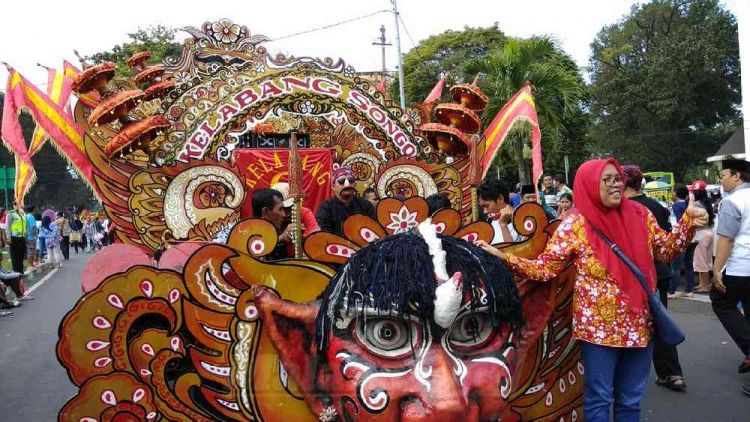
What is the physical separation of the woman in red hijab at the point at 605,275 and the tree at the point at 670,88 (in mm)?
31029

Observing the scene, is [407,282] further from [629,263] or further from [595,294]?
[629,263]

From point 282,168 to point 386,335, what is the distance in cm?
362

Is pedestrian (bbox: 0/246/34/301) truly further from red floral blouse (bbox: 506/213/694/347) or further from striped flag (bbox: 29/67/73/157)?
red floral blouse (bbox: 506/213/694/347)

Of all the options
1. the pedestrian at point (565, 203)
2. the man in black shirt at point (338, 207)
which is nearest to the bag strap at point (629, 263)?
the man in black shirt at point (338, 207)

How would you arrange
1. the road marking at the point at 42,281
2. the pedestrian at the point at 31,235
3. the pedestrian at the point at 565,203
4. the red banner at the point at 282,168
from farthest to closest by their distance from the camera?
the pedestrian at the point at 31,235
the road marking at the point at 42,281
the pedestrian at the point at 565,203
the red banner at the point at 282,168

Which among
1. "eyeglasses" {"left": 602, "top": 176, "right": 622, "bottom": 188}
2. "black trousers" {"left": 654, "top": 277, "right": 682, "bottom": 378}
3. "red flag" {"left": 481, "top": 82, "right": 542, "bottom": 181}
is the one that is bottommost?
"black trousers" {"left": 654, "top": 277, "right": 682, "bottom": 378}

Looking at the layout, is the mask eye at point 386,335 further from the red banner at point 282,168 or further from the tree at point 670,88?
the tree at point 670,88

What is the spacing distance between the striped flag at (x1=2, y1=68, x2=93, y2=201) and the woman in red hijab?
384 centimetres

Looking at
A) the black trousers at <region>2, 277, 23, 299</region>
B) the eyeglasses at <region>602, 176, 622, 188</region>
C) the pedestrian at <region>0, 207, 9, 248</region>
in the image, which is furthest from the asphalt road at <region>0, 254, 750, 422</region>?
the pedestrian at <region>0, 207, 9, 248</region>

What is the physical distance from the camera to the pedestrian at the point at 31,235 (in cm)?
1342

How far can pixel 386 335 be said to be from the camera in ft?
7.77

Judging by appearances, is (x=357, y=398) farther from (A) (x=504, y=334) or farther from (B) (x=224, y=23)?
(B) (x=224, y=23)

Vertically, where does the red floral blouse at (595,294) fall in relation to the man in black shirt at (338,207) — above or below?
below

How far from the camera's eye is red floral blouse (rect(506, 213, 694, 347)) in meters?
2.84
